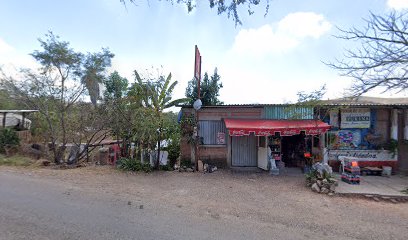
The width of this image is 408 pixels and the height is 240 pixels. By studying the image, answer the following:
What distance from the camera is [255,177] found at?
10.7m

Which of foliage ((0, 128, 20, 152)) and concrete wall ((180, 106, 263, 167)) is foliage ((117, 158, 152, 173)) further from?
foliage ((0, 128, 20, 152))

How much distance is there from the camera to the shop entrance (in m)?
12.9

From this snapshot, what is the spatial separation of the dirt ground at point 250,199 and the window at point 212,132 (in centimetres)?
169

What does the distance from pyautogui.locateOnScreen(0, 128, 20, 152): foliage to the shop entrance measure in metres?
13.7

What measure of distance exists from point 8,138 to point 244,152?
38.8 ft

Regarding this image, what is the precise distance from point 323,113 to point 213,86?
10733 millimetres

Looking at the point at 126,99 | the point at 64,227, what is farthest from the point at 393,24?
the point at 126,99

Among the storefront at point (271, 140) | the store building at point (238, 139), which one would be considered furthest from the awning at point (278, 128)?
the store building at point (238, 139)

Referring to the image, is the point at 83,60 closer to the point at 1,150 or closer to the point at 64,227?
the point at 1,150

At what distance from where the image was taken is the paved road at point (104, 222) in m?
4.48

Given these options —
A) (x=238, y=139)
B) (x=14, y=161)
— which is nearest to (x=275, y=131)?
(x=238, y=139)

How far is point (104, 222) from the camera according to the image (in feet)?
16.4

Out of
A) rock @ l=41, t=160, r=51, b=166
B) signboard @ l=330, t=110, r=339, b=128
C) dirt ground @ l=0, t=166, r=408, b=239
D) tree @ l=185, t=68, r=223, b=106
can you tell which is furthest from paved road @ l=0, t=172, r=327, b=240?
tree @ l=185, t=68, r=223, b=106

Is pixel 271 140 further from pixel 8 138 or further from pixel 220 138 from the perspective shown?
pixel 8 138
